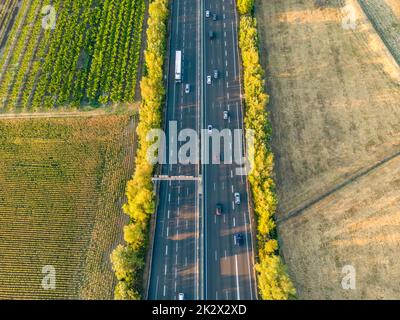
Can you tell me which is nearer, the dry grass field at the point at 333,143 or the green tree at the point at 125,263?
the green tree at the point at 125,263

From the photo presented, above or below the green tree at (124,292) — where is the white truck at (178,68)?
above

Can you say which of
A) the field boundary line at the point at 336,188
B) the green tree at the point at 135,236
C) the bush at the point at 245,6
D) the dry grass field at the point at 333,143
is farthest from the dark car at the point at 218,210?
the bush at the point at 245,6

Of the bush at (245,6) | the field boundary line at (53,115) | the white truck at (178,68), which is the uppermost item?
the bush at (245,6)

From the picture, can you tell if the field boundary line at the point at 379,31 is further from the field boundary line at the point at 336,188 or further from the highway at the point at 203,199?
the highway at the point at 203,199

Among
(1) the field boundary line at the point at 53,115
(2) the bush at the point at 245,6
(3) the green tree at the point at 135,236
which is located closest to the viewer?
(3) the green tree at the point at 135,236

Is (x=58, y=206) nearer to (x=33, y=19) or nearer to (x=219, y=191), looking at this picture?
(x=219, y=191)

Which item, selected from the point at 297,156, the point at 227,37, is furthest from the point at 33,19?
the point at 297,156

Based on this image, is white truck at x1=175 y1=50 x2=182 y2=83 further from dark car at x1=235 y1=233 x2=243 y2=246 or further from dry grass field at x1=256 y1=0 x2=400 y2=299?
dark car at x1=235 y1=233 x2=243 y2=246

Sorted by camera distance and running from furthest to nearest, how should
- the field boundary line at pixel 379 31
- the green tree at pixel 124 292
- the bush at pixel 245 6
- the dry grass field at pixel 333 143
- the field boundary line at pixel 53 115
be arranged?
1. the bush at pixel 245 6
2. the field boundary line at pixel 379 31
3. the field boundary line at pixel 53 115
4. the dry grass field at pixel 333 143
5. the green tree at pixel 124 292
